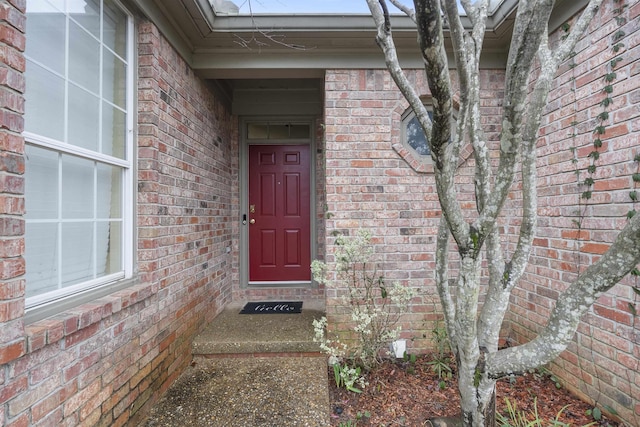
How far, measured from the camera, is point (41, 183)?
1.45 m

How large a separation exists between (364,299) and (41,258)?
6.80 ft

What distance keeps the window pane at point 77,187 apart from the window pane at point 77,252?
0.07 meters

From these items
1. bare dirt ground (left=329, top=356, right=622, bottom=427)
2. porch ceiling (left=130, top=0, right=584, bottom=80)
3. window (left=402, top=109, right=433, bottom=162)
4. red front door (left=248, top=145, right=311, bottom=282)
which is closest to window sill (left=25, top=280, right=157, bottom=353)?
bare dirt ground (left=329, top=356, right=622, bottom=427)

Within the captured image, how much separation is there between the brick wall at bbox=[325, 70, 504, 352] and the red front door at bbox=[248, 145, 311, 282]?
121cm

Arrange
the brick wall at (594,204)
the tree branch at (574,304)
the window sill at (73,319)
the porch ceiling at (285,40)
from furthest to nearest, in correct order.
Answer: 1. the porch ceiling at (285,40)
2. the brick wall at (594,204)
3. the window sill at (73,319)
4. the tree branch at (574,304)

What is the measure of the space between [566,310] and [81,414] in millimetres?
2258

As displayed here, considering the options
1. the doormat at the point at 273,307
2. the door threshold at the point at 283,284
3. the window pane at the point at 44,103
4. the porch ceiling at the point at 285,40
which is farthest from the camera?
the door threshold at the point at 283,284

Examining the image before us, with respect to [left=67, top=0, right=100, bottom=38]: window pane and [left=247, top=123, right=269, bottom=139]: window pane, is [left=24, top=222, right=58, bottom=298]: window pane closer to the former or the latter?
[left=67, top=0, right=100, bottom=38]: window pane

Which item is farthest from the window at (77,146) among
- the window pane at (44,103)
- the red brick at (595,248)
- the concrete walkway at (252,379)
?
the red brick at (595,248)

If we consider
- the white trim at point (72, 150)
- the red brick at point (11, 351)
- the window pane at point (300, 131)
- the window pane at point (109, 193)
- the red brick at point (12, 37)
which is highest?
the window pane at point (300, 131)

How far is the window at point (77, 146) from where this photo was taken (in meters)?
1.42

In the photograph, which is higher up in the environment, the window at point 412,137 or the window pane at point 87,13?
the window pane at point 87,13

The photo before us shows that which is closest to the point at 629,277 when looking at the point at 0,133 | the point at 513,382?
the point at 513,382

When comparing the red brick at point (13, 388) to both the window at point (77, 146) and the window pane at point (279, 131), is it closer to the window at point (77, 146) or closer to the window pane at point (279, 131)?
the window at point (77, 146)
